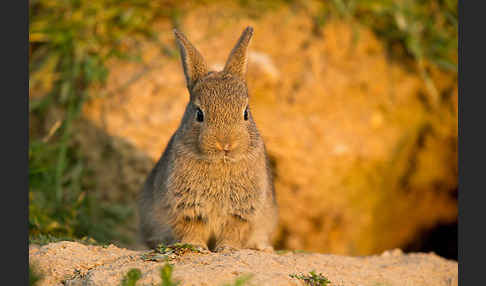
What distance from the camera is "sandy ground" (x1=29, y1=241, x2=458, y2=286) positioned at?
2.78 m

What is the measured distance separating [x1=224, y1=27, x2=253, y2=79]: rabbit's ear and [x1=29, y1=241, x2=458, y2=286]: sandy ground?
1.43m

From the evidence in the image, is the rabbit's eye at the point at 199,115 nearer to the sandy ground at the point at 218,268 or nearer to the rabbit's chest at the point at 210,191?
the rabbit's chest at the point at 210,191

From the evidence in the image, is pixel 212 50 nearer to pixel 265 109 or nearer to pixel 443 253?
pixel 265 109

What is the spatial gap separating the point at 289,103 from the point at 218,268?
3.52 metres

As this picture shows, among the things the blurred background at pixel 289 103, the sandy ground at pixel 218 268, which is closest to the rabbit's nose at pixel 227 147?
the sandy ground at pixel 218 268

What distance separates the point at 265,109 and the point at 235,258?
125 inches

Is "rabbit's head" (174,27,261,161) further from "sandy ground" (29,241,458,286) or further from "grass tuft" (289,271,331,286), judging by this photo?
"grass tuft" (289,271,331,286)

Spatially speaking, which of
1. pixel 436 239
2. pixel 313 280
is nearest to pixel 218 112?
pixel 313 280

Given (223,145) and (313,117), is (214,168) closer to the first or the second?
(223,145)

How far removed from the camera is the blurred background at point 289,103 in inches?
224

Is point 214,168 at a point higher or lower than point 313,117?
lower

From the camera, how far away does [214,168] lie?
3.66 m

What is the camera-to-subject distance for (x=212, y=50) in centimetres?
591

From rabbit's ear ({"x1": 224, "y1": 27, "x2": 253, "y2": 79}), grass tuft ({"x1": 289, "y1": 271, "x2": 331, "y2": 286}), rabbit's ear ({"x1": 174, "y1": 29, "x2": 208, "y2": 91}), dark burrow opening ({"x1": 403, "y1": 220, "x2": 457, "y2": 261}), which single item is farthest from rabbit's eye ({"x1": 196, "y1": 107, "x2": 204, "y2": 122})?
dark burrow opening ({"x1": 403, "y1": 220, "x2": 457, "y2": 261})
